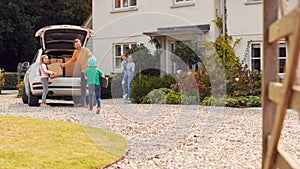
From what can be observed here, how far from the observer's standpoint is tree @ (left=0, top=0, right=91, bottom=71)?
3453 centimetres

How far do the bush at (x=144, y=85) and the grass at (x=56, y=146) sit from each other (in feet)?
25.8

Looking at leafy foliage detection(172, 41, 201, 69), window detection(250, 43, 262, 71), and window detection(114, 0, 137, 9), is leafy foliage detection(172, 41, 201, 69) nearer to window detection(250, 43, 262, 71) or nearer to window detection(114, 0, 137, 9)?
window detection(250, 43, 262, 71)

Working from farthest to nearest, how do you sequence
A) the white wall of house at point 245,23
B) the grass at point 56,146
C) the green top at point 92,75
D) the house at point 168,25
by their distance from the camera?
the house at point 168,25
the white wall of house at point 245,23
the green top at point 92,75
the grass at point 56,146

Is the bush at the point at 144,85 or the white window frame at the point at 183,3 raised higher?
the white window frame at the point at 183,3

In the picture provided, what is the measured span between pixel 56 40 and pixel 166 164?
959 centimetres

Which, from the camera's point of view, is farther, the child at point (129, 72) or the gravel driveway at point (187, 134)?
the child at point (129, 72)

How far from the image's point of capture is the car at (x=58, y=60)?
14477mm

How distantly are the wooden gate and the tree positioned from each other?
31.8 m

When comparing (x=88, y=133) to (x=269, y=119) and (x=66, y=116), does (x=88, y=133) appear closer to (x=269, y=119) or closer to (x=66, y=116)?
(x=66, y=116)

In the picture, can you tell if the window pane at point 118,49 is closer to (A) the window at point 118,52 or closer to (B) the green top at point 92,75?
(A) the window at point 118,52

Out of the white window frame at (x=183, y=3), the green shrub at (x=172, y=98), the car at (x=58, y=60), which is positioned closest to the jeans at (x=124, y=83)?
the green shrub at (x=172, y=98)

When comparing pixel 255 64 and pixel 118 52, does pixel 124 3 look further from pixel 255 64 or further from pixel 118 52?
pixel 255 64

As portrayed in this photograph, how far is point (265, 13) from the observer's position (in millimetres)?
3285

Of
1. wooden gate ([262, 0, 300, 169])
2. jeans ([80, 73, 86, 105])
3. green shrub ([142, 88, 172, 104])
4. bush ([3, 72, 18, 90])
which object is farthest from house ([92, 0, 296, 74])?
wooden gate ([262, 0, 300, 169])
